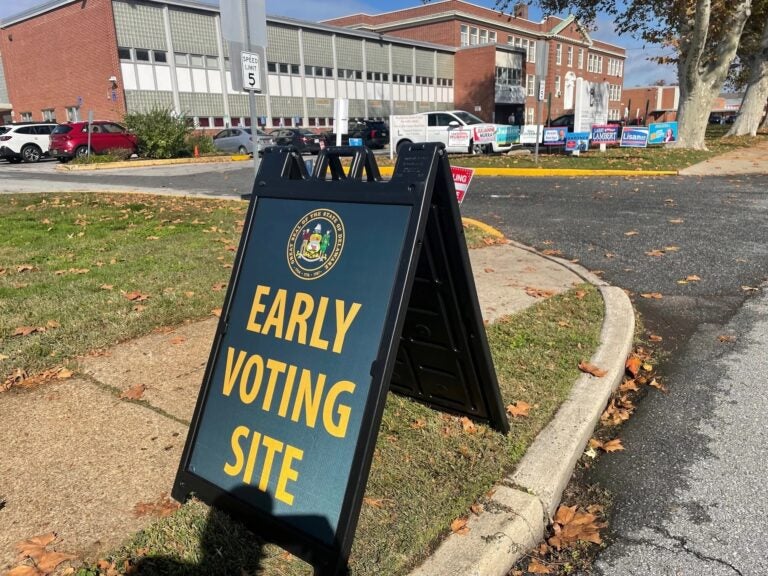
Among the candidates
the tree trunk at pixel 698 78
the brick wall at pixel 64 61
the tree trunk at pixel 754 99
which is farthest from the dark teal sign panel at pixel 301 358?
the brick wall at pixel 64 61

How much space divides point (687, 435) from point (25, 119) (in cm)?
4913

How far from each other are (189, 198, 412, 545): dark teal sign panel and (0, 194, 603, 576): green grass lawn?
254 millimetres

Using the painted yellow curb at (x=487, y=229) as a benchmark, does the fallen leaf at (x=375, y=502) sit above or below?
below

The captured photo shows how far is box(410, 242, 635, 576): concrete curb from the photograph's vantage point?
211 centimetres

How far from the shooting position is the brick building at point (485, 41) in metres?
52.2

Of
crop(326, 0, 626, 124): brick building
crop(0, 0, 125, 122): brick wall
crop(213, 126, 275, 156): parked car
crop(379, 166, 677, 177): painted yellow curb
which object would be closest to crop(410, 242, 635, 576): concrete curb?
crop(379, 166, 677, 177): painted yellow curb

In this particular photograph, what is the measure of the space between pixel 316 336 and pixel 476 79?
5391 cm

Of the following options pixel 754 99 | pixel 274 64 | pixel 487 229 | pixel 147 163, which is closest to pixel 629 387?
pixel 487 229

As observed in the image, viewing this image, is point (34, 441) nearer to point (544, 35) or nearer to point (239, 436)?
point (239, 436)

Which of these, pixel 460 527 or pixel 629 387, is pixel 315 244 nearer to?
pixel 460 527

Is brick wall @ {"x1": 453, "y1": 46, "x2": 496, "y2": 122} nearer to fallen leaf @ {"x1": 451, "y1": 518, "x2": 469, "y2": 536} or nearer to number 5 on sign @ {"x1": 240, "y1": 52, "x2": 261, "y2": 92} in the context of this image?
number 5 on sign @ {"x1": 240, "y1": 52, "x2": 261, "y2": 92}

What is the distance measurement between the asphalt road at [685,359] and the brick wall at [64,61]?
1170 inches

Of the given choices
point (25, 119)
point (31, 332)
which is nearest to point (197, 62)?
point (25, 119)

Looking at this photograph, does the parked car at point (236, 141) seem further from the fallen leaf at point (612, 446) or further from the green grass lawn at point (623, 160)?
the fallen leaf at point (612, 446)
